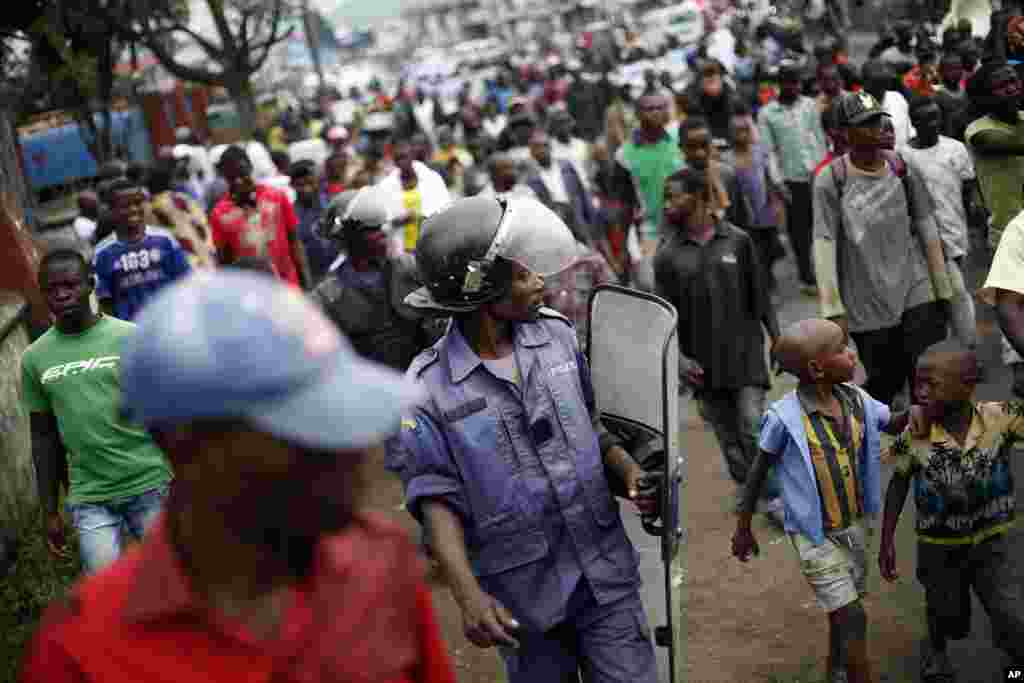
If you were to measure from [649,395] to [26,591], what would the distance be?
4.75 meters

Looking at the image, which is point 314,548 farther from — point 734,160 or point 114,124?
point 114,124

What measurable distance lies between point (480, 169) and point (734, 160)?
5.71 meters

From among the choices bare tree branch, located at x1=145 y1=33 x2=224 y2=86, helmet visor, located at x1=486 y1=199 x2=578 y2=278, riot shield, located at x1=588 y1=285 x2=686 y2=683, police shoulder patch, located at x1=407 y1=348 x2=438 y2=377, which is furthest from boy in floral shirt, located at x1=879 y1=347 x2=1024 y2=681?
bare tree branch, located at x1=145 y1=33 x2=224 y2=86

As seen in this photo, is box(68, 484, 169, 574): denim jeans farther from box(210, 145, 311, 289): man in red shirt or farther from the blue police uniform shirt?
box(210, 145, 311, 289): man in red shirt

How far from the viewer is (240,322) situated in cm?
180

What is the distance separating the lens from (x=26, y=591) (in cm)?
740

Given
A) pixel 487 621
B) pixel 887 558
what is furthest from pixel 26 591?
pixel 487 621

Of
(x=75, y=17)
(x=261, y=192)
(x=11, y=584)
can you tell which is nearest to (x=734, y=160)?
(x=261, y=192)

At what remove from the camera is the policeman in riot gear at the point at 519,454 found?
372 centimetres

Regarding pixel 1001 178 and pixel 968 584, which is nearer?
pixel 968 584

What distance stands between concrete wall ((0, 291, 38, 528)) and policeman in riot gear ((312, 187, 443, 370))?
8.98 feet

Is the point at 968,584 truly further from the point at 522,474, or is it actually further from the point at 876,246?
the point at 876,246

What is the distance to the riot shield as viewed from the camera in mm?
3623

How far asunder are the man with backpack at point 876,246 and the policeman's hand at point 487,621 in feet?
11.5
